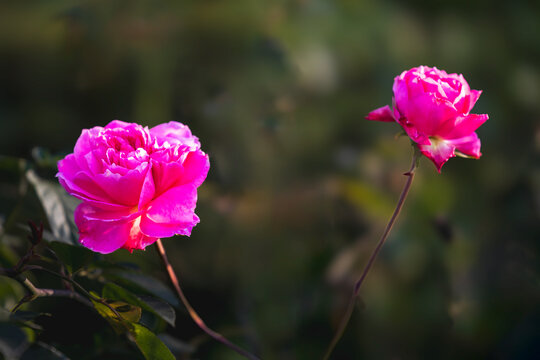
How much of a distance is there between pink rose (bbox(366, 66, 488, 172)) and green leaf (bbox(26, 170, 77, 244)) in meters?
0.21

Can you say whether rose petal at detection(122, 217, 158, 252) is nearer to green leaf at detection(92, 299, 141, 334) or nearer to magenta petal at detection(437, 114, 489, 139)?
green leaf at detection(92, 299, 141, 334)

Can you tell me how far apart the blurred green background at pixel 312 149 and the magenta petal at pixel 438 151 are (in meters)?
0.43

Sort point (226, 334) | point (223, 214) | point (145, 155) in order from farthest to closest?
point (223, 214), point (226, 334), point (145, 155)

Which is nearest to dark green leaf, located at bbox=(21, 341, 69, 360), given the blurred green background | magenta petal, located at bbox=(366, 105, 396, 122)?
magenta petal, located at bbox=(366, 105, 396, 122)

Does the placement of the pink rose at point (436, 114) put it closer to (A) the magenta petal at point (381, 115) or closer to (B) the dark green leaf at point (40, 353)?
(A) the magenta petal at point (381, 115)

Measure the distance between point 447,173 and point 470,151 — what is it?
1.79 feet

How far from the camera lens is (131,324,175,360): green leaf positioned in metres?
0.28

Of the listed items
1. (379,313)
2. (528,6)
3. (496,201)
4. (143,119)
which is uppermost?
(528,6)

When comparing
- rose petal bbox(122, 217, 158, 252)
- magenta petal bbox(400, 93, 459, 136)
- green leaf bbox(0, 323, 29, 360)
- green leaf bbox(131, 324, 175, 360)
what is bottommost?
green leaf bbox(131, 324, 175, 360)

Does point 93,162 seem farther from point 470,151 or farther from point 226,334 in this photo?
point 226,334

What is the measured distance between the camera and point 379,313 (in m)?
0.80

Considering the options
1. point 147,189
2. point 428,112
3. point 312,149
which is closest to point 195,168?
point 147,189

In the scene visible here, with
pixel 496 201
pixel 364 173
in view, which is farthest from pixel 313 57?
pixel 496 201

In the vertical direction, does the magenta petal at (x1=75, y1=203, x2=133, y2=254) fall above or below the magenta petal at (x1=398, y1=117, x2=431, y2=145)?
below
